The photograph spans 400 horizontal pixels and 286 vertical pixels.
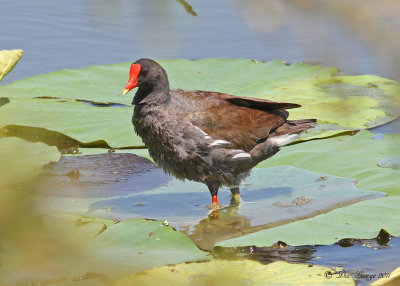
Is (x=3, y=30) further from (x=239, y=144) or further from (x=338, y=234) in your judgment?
(x=338, y=234)

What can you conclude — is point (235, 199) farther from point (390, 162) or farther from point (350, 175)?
point (390, 162)

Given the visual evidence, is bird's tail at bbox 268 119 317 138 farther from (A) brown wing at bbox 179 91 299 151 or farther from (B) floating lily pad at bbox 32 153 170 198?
(B) floating lily pad at bbox 32 153 170 198

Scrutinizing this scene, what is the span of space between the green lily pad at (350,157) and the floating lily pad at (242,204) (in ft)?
0.44

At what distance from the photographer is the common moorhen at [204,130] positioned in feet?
13.0

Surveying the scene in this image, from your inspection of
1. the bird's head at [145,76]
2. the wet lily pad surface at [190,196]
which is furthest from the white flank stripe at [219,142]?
the bird's head at [145,76]

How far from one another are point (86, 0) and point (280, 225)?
103 inches

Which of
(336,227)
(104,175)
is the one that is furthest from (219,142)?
(336,227)

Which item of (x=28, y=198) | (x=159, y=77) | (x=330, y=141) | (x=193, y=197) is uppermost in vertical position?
(x=28, y=198)

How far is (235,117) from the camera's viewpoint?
4.16m

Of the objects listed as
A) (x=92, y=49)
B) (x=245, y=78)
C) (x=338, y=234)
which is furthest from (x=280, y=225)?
(x=92, y=49)

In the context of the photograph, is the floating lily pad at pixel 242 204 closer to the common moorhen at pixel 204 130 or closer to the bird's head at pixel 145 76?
the common moorhen at pixel 204 130

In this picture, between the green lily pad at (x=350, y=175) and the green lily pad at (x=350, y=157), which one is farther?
the green lily pad at (x=350, y=157)

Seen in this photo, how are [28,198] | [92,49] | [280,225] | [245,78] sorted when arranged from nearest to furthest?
1. [28,198]
2. [280,225]
3. [245,78]
4. [92,49]

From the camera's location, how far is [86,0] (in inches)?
40.1
